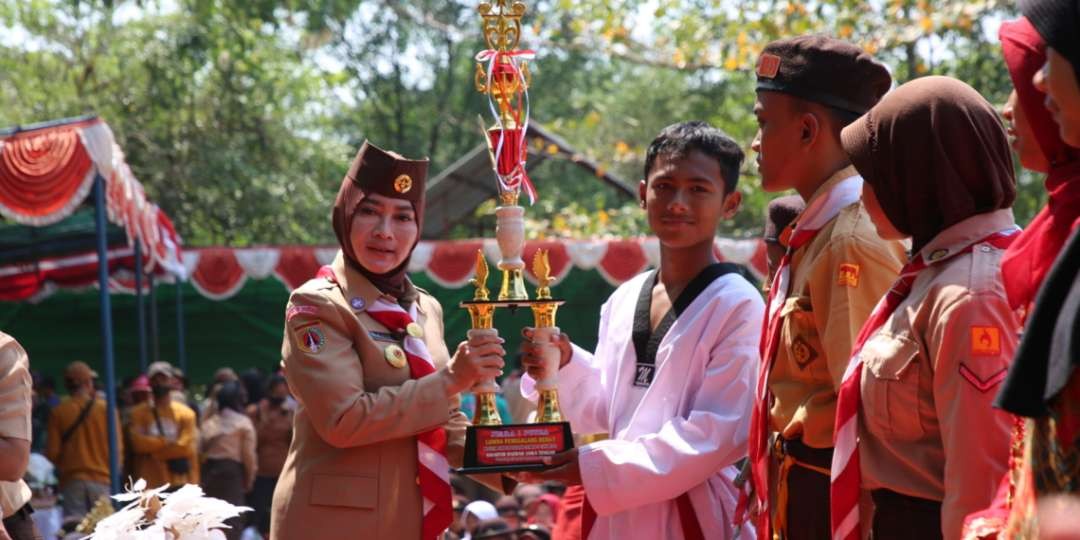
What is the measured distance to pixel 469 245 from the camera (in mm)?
15836

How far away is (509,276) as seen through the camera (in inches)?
168

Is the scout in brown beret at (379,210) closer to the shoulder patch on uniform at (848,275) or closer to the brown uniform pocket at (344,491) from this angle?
the brown uniform pocket at (344,491)

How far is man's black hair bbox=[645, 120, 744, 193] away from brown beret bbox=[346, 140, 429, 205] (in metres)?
0.77

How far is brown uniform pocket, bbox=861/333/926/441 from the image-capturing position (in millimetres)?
3131

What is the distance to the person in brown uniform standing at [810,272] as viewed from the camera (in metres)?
3.64

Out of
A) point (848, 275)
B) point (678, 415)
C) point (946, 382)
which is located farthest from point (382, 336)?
point (946, 382)

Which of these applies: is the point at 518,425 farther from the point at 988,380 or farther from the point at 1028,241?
the point at 1028,241

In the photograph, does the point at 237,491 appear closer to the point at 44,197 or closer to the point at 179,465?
the point at 179,465

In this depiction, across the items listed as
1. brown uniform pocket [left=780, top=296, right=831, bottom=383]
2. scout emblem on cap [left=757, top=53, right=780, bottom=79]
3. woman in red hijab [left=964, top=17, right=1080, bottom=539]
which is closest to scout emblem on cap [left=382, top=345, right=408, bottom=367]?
brown uniform pocket [left=780, top=296, right=831, bottom=383]

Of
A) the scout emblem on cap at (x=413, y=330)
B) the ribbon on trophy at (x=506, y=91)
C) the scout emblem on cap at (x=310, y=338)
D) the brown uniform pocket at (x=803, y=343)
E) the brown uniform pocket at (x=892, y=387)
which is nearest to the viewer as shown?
the brown uniform pocket at (x=892, y=387)

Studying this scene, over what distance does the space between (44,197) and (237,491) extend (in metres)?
3.56

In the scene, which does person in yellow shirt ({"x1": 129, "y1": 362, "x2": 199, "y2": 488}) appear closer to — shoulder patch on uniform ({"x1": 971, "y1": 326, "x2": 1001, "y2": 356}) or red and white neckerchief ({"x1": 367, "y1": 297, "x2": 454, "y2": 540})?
red and white neckerchief ({"x1": 367, "y1": 297, "x2": 454, "y2": 540})

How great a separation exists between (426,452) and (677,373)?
813 millimetres

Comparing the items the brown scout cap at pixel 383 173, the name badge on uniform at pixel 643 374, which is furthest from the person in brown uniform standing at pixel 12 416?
the name badge on uniform at pixel 643 374
